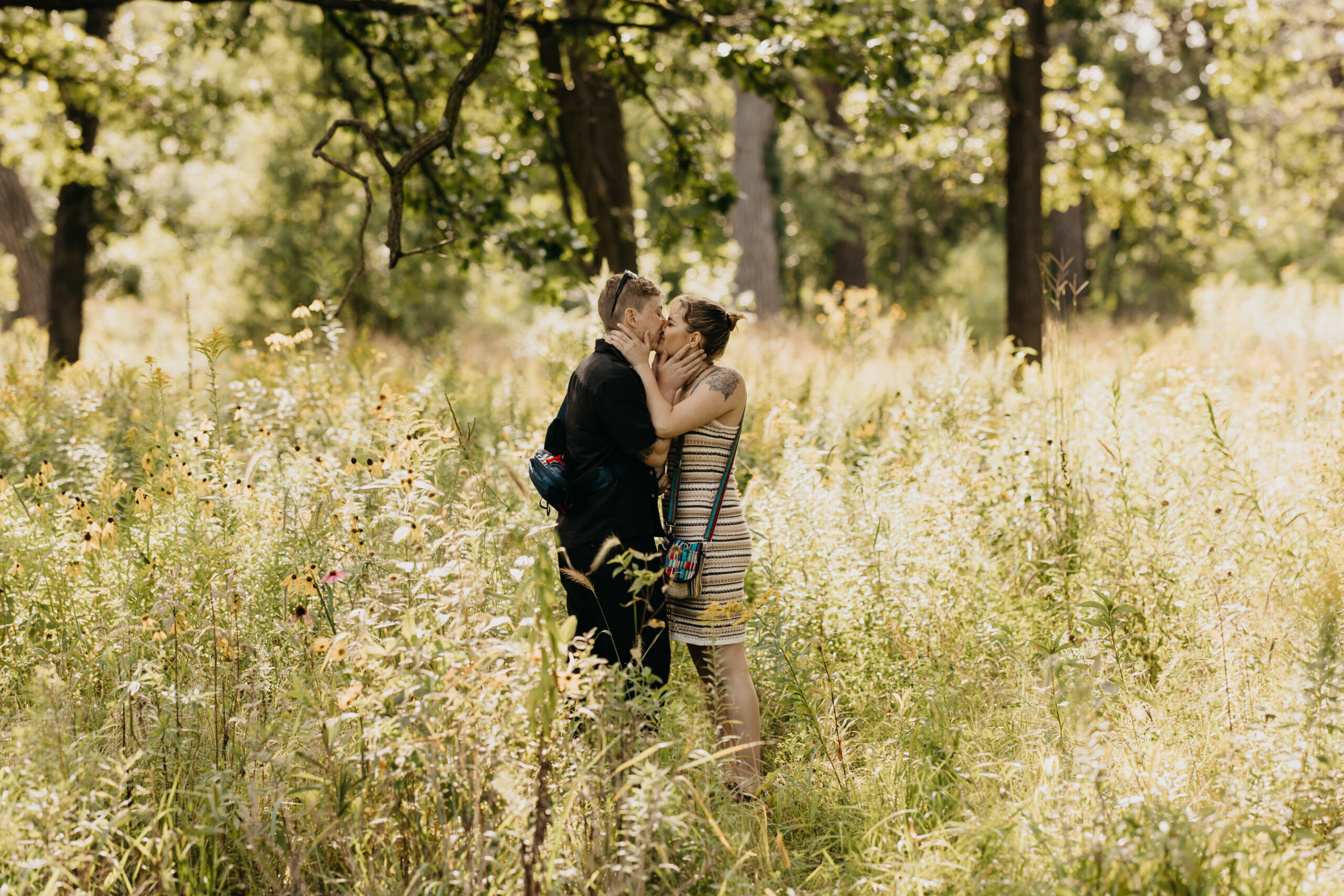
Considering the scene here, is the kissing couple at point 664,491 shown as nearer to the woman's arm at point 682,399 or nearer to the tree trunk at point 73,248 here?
the woman's arm at point 682,399

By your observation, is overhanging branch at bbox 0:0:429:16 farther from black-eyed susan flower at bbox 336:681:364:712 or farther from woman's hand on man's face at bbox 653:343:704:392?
black-eyed susan flower at bbox 336:681:364:712

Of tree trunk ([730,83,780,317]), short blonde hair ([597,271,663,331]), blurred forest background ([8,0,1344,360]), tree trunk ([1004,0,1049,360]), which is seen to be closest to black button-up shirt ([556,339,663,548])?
short blonde hair ([597,271,663,331])

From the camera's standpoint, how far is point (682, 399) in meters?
3.35

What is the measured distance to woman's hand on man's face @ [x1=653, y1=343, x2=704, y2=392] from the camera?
3.36m

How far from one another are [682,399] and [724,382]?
0.17 metres

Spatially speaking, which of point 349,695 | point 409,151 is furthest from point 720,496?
point 409,151

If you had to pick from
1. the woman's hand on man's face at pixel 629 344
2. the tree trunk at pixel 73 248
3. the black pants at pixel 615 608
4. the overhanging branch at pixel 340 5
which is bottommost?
the black pants at pixel 615 608

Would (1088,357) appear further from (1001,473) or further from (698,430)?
(698,430)

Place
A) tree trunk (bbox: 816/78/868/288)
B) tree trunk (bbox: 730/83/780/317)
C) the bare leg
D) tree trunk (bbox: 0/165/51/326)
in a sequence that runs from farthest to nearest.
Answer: tree trunk (bbox: 816/78/868/288) < tree trunk (bbox: 730/83/780/317) < tree trunk (bbox: 0/165/51/326) < the bare leg

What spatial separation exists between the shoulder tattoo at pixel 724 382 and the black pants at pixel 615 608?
574 millimetres

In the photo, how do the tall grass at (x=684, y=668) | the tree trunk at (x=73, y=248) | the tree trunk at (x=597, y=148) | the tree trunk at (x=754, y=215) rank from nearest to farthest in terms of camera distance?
the tall grass at (x=684, y=668), the tree trunk at (x=597, y=148), the tree trunk at (x=73, y=248), the tree trunk at (x=754, y=215)

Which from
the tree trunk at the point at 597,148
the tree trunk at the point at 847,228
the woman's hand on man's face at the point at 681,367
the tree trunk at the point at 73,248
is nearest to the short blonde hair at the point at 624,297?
the woman's hand on man's face at the point at 681,367

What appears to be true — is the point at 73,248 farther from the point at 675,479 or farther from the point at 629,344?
the point at 675,479

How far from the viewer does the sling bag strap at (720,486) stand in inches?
130
